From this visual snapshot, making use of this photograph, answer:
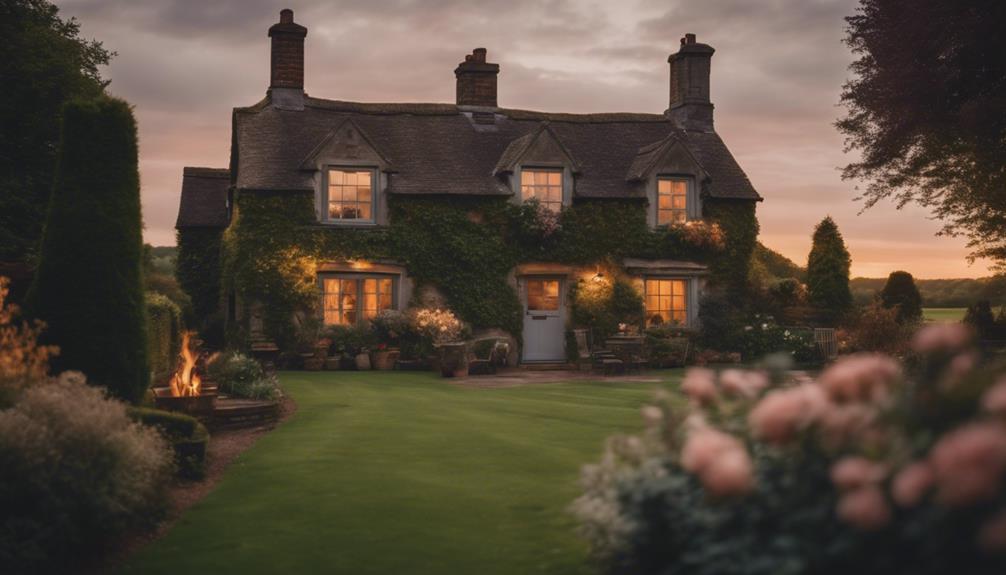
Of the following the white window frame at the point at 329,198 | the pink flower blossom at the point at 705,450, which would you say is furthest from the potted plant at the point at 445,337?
the pink flower blossom at the point at 705,450

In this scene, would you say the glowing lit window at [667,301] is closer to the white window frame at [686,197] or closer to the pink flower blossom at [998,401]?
the white window frame at [686,197]

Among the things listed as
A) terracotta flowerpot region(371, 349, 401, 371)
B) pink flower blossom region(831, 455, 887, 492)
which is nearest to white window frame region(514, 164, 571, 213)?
terracotta flowerpot region(371, 349, 401, 371)

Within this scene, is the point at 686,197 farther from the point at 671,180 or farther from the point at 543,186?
the point at 543,186

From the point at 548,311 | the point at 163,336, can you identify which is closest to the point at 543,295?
the point at 548,311

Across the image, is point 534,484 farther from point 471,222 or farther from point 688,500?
point 471,222

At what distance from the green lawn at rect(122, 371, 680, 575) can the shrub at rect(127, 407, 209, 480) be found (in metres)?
0.38

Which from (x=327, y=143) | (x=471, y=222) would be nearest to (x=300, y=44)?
(x=327, y=143)

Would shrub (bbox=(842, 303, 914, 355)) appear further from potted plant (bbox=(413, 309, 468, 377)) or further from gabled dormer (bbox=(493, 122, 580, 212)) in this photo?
potted plant (bbox=(413, 309, 468, 377))

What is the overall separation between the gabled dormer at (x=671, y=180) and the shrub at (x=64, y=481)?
67.6 ft

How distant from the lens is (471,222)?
2547 cm

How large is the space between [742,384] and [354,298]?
68.2ft

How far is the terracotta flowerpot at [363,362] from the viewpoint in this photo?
902 inches

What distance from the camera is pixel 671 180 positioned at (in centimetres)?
2683

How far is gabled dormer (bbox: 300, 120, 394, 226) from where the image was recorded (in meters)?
24.6
